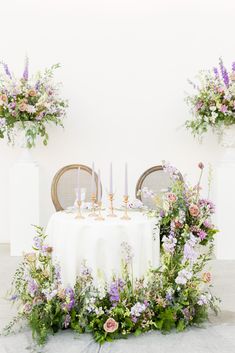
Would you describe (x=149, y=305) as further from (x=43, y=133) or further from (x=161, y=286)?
(x=43, y=133)

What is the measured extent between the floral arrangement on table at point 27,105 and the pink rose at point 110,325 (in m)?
2.66

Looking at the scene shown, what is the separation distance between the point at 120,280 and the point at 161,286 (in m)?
0.28

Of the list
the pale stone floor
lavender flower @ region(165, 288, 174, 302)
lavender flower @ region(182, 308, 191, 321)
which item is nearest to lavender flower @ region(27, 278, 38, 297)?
the pale stone floor

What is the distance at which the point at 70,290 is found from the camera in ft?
9.56

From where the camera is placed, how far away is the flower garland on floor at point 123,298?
2.85 metres

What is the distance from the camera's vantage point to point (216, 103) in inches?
189

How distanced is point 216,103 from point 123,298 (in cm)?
256

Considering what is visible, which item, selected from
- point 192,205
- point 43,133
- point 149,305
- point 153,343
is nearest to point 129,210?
point 192,205

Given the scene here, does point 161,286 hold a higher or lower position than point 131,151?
lower

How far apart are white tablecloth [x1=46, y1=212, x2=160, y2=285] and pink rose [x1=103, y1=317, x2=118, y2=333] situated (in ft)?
0.97

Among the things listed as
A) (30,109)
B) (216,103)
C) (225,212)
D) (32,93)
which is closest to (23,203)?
(30,109)

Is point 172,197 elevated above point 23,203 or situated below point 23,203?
above

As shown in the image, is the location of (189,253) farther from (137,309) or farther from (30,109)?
(30,109)

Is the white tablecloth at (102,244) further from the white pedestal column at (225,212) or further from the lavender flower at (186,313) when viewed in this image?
the white pedestal column at (225,212)
